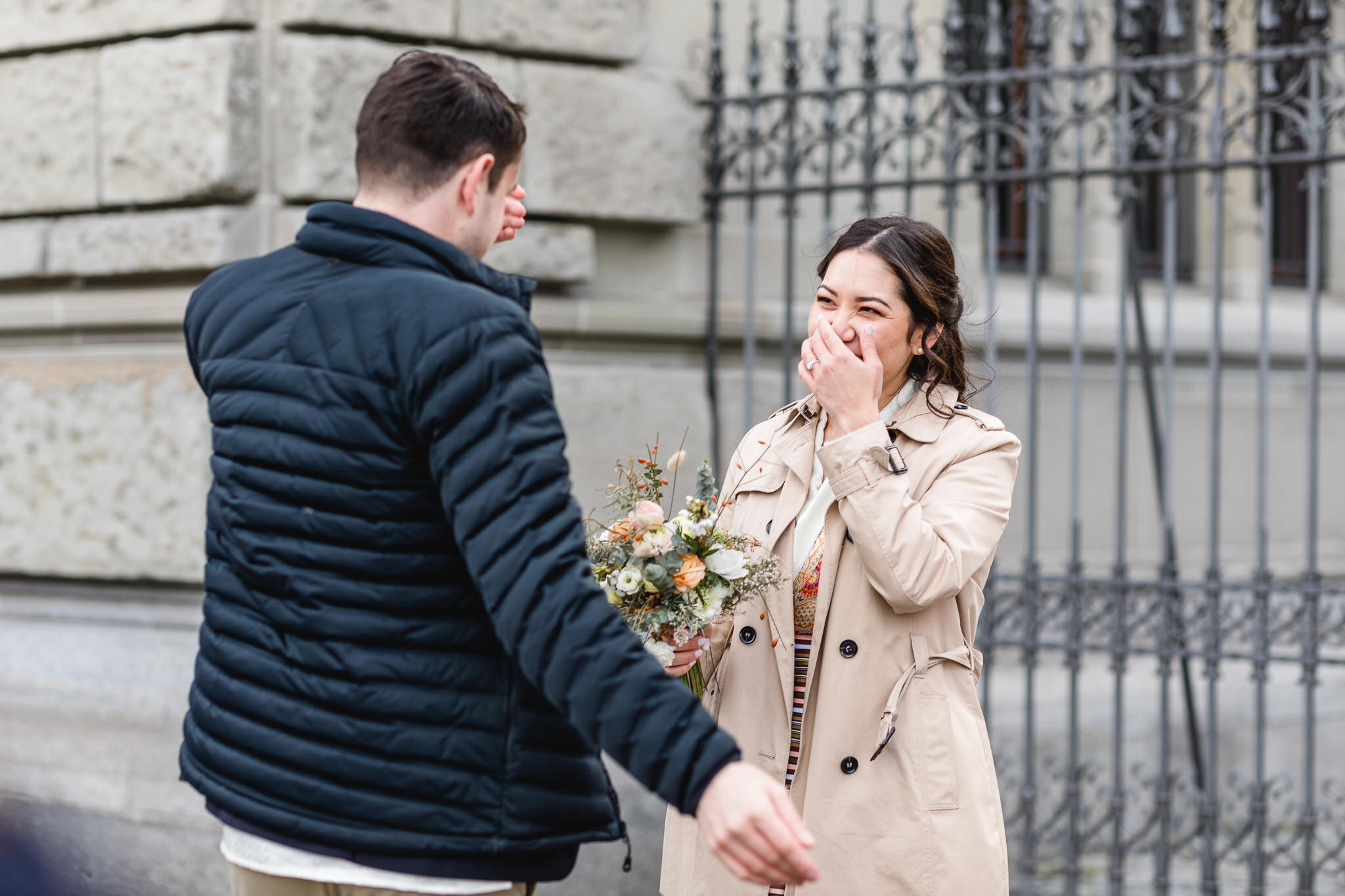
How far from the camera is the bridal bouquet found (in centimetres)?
231

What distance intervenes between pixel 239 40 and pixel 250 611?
2911mm

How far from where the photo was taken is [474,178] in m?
1.99

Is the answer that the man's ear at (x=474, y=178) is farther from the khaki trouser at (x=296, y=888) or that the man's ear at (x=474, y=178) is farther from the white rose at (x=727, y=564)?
the khaki trouser at (x=296, y=888)

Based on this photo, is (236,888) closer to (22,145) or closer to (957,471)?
(957,471)

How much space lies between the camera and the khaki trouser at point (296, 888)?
1.91m

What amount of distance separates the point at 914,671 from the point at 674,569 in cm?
52

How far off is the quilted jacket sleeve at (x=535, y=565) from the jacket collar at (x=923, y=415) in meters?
0.99

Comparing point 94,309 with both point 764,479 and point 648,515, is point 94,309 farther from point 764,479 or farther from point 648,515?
point 648,515

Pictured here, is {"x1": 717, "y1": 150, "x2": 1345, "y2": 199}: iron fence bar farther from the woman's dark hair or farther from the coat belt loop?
the coat belt loop

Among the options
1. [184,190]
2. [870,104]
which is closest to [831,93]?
[870,104]

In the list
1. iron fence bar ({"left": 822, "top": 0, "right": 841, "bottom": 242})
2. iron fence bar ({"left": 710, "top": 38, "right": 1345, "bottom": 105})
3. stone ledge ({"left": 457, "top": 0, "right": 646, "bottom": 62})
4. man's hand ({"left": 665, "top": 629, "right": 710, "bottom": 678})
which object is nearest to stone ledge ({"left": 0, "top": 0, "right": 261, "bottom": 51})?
stone ledge ({"left": 457, "top": 0, "right": 646, "bottom": 62})

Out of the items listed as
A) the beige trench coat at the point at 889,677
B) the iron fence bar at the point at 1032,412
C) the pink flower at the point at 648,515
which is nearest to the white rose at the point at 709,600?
the pink flower at the point at 648,515

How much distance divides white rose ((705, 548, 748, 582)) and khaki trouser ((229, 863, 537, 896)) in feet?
1.97

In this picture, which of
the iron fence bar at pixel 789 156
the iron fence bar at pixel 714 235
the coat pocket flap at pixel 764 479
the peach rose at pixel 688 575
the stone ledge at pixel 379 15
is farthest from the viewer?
the iron fence bar at pixel 714 235
